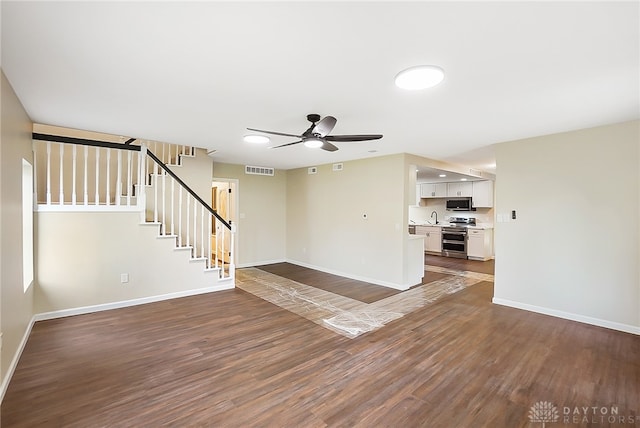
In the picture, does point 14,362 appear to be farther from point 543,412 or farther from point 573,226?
point 573,226

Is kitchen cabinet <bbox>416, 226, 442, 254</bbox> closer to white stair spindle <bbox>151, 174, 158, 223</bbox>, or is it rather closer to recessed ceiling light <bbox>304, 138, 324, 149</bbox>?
recessed ceiling light <bbox>304, 138, 324, 149</bbox>

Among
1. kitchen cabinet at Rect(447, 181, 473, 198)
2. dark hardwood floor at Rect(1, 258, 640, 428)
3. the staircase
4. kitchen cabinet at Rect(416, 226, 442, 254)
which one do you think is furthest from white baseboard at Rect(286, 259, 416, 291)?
kitchen cabinet at Rect(447, 181, 473, 198)

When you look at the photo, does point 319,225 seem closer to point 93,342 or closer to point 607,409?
point 93,342

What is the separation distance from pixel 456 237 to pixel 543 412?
271 inches

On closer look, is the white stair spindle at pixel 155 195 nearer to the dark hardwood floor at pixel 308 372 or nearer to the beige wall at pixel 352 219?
the dark hardwood floor at pixel 308 372

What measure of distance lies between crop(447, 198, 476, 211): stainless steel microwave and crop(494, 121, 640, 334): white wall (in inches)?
183

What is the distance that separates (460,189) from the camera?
8.66 meters

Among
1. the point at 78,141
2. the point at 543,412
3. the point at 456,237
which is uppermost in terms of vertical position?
the point at 78,141

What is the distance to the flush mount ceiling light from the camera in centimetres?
205

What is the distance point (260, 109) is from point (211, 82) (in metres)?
0.66

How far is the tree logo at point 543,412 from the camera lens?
1964 millimetres

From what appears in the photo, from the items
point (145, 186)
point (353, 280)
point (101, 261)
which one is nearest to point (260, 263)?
point (353, 280)

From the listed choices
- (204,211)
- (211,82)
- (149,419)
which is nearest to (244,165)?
(204,211)

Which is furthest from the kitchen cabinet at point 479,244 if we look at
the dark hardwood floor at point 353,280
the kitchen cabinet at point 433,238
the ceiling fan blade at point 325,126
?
the ceiling fan blade at point 325,126
